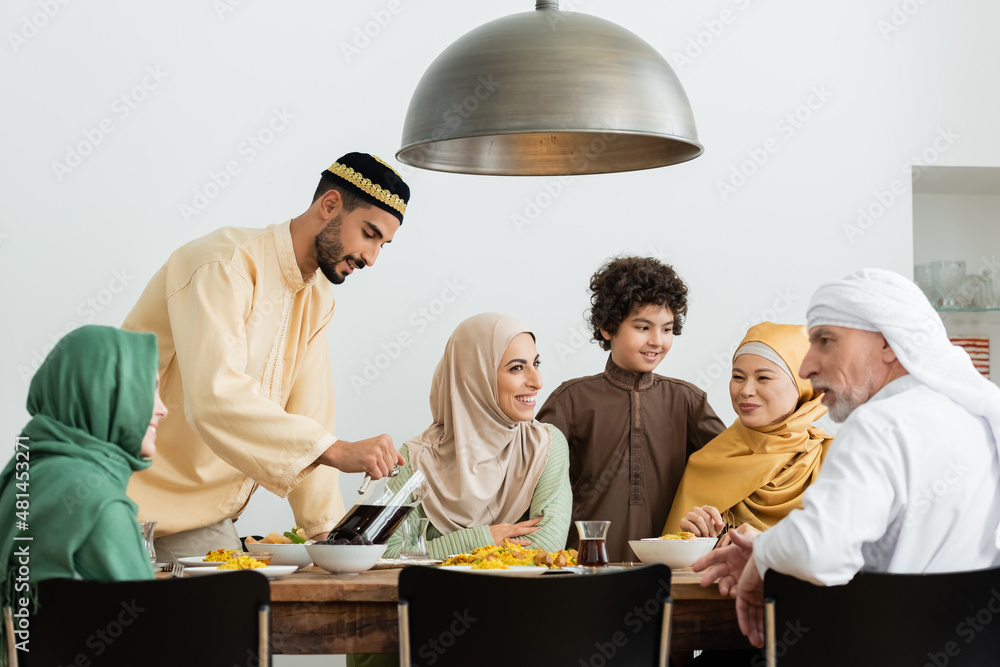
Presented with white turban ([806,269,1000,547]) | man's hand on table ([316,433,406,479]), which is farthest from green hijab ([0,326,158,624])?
white turban ([806,269,1000,547])

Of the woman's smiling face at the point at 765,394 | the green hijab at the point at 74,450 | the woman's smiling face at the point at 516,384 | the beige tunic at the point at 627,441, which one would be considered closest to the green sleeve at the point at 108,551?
the green hijab at the point at 74,450

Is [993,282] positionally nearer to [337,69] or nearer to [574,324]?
[574,324]

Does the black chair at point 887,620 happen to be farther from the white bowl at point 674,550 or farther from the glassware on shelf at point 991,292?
the glassware on shelf at point 991,292

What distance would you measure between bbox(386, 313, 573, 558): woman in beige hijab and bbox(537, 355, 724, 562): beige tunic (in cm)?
18

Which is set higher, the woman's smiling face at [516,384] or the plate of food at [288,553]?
the woman's smiling face at [516,384]

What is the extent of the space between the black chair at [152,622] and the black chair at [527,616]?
0.24 meters

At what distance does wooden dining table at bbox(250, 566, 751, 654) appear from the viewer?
5.60 ft

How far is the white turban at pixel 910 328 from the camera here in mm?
1624

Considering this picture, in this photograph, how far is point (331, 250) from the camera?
250 cm

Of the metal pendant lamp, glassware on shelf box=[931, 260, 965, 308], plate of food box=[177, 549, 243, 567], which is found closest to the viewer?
the metal pendant lamp

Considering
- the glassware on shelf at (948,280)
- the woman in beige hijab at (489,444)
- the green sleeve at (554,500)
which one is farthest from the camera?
the glassware on shelf at (948,280)

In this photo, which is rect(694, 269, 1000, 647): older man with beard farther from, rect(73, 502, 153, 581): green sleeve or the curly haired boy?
the curly haired boy

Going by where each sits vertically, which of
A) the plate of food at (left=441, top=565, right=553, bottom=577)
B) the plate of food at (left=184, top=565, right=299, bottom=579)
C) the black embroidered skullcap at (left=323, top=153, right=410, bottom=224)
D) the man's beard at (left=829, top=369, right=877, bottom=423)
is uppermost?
the black embroidered skullcap at (left=323, top=153, right=410, bottom=224)

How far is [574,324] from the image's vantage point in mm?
3650
